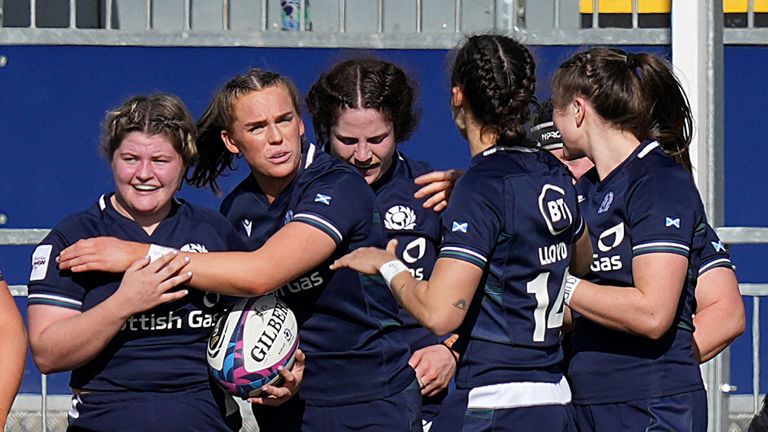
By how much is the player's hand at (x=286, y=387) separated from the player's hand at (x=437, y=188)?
0.89 m

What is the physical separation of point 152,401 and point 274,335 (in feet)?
1.28

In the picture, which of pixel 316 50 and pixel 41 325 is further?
pixel 316 50

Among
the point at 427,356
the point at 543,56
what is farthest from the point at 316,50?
the point at 427,356

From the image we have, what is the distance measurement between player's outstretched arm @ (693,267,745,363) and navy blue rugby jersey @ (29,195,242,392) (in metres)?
1.56

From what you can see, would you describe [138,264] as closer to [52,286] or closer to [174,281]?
[174,281]

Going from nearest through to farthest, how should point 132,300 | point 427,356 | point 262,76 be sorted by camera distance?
point 132,300 < point 262,76 < point 427,356

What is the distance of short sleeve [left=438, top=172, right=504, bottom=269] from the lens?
3.33 meters

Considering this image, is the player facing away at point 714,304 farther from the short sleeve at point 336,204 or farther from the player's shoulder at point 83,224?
the player's shoulder at point 83,224

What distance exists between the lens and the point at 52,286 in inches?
134

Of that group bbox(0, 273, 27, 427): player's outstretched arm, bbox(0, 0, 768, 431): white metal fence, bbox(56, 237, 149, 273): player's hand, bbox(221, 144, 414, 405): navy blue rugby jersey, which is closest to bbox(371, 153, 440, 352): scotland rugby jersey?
bbox(221, 144, 414, 405): navy blue rugby jersey

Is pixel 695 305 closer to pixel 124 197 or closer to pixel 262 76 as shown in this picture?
pixel 262 76

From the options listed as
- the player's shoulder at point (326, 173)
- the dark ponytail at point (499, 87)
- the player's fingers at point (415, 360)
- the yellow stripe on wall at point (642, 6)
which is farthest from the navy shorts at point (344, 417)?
the yellow stripe on wall at point (642, 6)

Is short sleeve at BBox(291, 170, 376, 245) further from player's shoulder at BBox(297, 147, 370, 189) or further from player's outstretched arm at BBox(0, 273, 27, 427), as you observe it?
player's outstretched arm at BBox(0, 273, 27, 427)

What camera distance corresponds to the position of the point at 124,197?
3.52m
